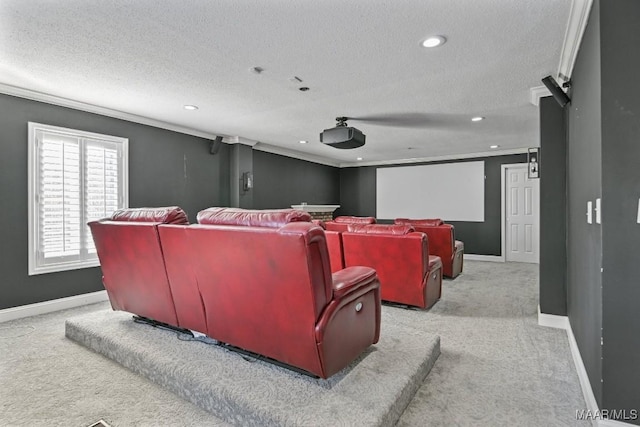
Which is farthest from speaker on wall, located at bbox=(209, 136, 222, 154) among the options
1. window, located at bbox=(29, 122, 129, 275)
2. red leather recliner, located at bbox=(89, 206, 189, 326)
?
red leather recliner, located at bbox=(89, 206, 189, 326)

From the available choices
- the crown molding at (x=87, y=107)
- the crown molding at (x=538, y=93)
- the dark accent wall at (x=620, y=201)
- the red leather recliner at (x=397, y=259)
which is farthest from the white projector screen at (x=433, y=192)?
the dark accent wall at (x=620, y=201)

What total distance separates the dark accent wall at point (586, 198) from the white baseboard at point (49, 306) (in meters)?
4.95

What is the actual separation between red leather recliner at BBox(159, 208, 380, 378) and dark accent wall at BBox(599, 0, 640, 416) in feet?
4.08

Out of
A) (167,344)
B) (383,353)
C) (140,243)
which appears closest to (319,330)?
(383,353)

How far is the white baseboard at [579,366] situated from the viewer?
1643mm

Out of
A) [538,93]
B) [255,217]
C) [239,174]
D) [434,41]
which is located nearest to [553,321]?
[538,93]

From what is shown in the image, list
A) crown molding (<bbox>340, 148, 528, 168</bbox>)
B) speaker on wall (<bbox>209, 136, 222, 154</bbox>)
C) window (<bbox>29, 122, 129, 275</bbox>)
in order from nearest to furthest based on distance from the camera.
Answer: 1. window (<bbox>29, 122, 129, 275</bbox>)
2. speaker on wall (<bbox>209, 136, 222, 154</bbox>)
3. crown molding (<bbox>340, 148, 528, 168</bbox>)

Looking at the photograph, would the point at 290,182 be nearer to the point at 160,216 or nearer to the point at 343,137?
the point at 343,137

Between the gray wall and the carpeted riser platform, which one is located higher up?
the gray wall

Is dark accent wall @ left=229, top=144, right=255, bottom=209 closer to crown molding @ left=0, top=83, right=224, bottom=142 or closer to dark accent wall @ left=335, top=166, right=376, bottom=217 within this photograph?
crown molding @ left=0, top=83, right=224, bottom=142

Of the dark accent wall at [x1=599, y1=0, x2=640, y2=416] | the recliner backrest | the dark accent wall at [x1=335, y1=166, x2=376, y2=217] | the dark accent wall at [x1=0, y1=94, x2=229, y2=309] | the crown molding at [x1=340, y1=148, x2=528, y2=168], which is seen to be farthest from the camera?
the dark accent wall at [x1=335, y1=166, x2=376, y2=217]

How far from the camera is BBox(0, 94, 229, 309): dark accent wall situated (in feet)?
11.2

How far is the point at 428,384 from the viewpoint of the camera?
84.8 inches

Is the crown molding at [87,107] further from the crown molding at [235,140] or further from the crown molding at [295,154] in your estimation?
the crown molding at [295,154]
